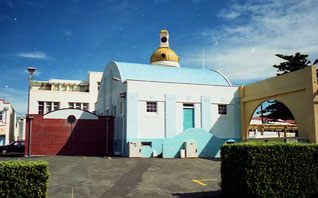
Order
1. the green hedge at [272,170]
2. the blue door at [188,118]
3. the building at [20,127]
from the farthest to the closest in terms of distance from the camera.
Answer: the building at [20,127] → the blue door at [188,118] → the green hedge at [272,170]

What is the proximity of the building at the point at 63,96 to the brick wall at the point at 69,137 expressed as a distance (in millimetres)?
22283

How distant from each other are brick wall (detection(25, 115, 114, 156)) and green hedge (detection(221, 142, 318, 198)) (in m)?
18.7

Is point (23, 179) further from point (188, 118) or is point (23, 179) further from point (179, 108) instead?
point (188, 118)

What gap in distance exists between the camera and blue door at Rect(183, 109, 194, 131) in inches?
1044

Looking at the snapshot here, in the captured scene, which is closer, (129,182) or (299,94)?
(129,182)

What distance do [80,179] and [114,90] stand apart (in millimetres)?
17057

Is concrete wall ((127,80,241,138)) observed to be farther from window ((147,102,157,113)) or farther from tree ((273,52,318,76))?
tree ((273,52,318,76))

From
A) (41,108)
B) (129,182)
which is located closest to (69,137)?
(129,182)

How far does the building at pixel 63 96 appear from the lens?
4734 cm

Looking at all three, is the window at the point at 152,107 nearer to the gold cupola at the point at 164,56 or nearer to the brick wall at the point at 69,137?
the brick wall at the point at 69,137

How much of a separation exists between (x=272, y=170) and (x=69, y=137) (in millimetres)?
20276

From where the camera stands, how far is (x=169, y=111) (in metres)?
25.9

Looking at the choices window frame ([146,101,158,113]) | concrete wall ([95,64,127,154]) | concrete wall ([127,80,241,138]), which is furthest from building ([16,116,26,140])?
concrete wall ([127,80,241,138])

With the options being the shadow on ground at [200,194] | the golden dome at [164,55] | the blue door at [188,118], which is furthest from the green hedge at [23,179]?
the golden dome at [164,55]
